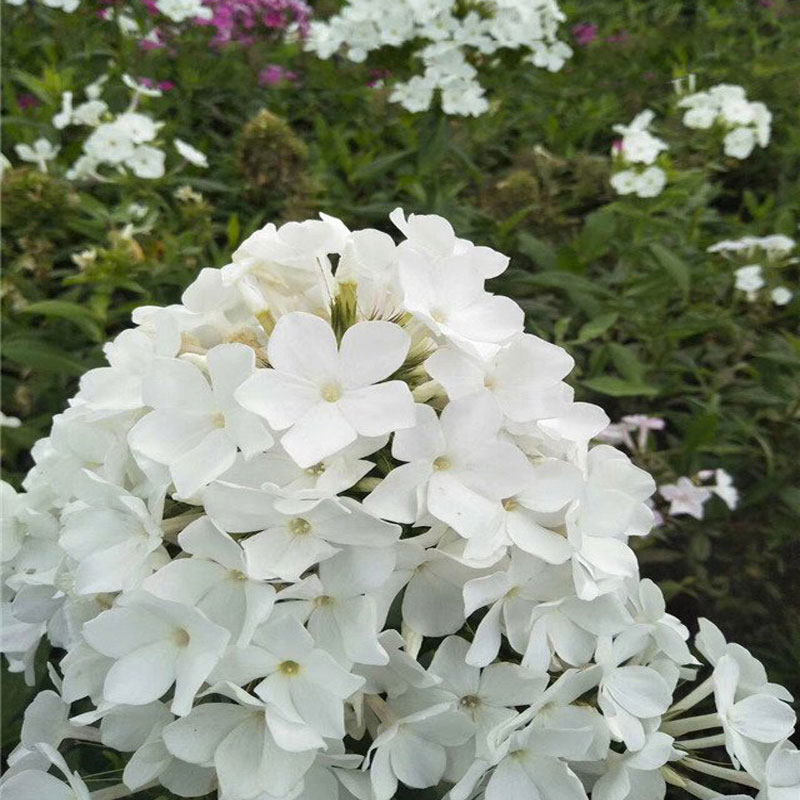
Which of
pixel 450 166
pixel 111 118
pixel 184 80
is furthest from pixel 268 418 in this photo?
pixel 184 80

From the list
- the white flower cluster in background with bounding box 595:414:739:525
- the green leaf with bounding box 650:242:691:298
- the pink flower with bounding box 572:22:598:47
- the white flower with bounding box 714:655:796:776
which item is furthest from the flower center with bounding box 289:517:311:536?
the pink flower with bounding box 572:22:598:47

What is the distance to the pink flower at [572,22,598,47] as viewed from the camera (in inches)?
140

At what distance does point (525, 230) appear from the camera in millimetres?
2242

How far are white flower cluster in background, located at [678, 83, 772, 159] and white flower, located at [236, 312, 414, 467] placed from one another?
180cm

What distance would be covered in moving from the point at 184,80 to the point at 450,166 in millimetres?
972

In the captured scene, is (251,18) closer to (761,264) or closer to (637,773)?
(761,264)

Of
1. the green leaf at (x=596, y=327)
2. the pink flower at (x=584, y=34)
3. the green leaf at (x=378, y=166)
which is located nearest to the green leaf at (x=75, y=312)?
the green leaf at (x=378, y=166)

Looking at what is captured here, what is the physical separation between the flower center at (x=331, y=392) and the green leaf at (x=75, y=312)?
1138 millimetres

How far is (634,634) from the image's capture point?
2.54ft

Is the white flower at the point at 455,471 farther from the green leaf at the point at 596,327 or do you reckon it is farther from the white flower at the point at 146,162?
the white flower at the point at 146,162

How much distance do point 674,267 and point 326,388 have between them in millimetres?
1345

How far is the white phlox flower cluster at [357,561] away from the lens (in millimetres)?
660

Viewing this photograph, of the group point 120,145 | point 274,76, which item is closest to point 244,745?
point 120,145

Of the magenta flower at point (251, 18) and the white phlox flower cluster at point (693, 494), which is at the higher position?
the magenta flower at point (251, 18)
